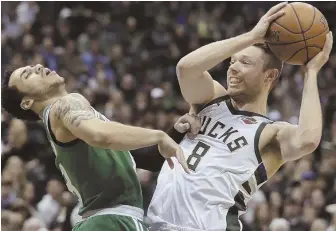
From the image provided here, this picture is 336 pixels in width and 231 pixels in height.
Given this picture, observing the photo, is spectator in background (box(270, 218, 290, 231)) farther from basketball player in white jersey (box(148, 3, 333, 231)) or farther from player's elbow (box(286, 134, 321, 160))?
player's elbow (box(286, 134, 321, 160))

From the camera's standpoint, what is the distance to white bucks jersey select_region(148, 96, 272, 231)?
479cm

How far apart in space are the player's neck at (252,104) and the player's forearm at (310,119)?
36 centimetres

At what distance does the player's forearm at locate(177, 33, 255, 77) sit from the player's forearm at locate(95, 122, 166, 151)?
748 mm

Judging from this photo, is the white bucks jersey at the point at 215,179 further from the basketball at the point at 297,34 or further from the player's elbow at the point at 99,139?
the player's elbow at the point at 99,139

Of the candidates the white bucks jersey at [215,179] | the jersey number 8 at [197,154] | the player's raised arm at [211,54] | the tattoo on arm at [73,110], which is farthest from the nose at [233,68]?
the tattoo on arm at [73,110]

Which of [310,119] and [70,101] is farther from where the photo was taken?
[310,119]

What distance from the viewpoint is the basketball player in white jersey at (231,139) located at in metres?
4.80

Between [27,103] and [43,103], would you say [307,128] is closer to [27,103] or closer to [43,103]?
[43,103]

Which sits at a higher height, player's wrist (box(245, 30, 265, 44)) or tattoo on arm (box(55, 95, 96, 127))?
player's wrist (box(245, 30, 265, 44))

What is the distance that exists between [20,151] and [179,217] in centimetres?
568

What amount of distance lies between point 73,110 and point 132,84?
8.80 metres

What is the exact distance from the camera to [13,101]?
4.87 meters

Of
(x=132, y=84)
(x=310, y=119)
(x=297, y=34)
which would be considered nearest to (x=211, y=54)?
(x=297, y=34)

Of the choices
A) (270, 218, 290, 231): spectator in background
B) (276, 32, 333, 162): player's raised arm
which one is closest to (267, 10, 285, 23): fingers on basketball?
(276, 32, 333, 162): player's raised arm
